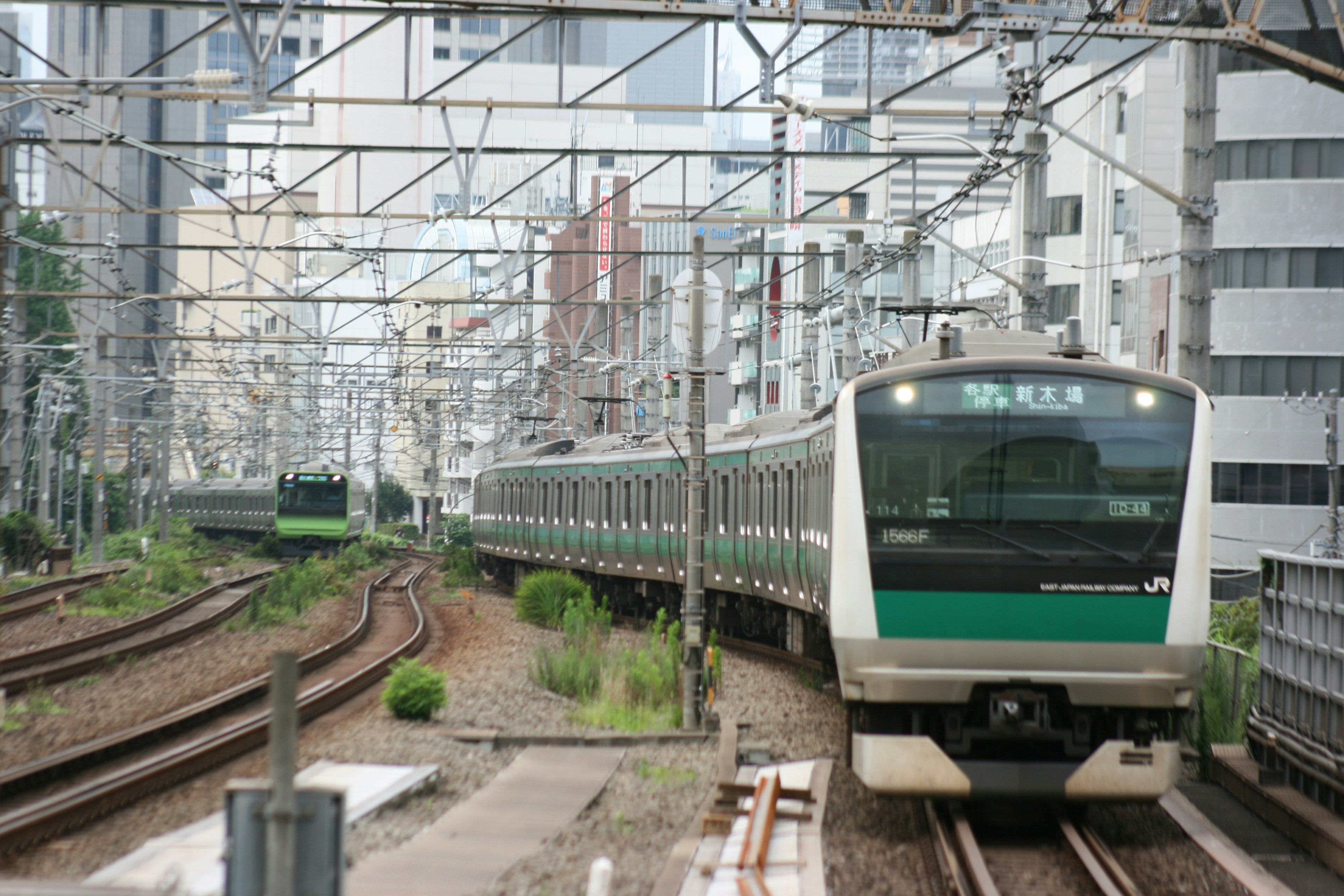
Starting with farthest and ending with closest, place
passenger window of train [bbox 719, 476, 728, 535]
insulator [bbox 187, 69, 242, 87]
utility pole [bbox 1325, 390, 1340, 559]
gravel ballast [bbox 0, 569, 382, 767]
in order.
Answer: utility pole [bbox 1325, 390, 1340, 559], passenger window of train [bbox 719, 476, 728, 535], gravel ballast [bbox 0, 569, 382, 767], insulator [bbox 187, 69, 242, 87]

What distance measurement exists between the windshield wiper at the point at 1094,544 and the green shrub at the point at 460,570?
27514 millimetres

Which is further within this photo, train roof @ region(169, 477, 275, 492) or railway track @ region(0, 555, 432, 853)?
train roof @ region(169, 477, 275, 492)

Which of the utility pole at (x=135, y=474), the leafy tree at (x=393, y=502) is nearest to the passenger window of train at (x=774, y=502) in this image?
the utility pole at (x=135, y=474)

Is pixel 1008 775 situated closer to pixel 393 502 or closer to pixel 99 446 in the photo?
pixel 99 446

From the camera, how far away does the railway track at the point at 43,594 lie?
2553 centimetres

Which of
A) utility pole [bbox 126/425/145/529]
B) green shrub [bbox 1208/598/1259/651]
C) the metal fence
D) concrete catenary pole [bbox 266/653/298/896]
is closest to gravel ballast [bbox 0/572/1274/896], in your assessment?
the metal fence

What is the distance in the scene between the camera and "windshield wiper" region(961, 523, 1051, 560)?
9.05 m

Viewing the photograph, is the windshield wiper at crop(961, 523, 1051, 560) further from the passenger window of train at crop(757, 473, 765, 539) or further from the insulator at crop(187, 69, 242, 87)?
the passenger window of train at crop(757, 473, 765, 539)

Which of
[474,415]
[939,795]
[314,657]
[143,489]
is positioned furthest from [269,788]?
[143,489]

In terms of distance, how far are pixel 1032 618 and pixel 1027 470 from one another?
34.5 inches

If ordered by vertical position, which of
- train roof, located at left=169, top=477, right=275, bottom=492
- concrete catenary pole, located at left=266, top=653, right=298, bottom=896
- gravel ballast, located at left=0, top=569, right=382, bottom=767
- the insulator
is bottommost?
gravel ballast, located at left=0, top=569, right=382, bottom=767

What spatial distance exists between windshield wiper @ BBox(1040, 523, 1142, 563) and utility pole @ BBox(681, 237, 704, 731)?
4.56 m

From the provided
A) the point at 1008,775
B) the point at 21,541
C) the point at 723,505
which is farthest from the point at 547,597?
the point at 21,541

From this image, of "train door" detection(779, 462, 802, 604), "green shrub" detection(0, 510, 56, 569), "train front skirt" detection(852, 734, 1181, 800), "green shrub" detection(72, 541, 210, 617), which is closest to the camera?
"train front skirt" detection(852, 734, 1181, 800)
